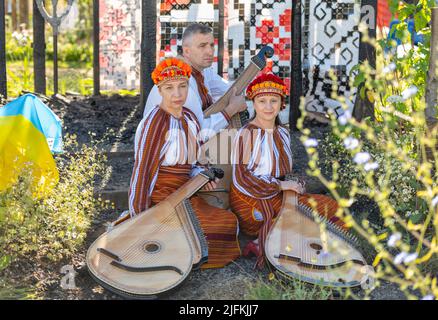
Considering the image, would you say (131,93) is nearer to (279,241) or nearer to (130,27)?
(130,27)

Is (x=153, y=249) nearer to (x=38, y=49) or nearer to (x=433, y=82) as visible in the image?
(x=433, y=82)

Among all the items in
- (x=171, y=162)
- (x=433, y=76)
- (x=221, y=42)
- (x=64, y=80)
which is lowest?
(x=171, y=162)

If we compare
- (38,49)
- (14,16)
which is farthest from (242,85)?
(14,16)

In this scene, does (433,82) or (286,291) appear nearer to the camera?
(286,291)

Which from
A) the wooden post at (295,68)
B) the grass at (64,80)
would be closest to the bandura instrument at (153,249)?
the wooden post at (295,68)

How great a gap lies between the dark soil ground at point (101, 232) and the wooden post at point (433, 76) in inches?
32.1

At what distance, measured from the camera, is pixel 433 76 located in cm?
440

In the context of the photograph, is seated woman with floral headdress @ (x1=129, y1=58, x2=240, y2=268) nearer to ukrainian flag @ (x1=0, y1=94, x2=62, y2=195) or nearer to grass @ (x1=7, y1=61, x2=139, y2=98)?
ukrainian flag @ (x1=0, y1=94, x2=62, y2=195)

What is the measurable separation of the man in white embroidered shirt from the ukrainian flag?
0.66m

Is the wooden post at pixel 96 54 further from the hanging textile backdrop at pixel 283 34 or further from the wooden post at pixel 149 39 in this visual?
the wooden post at pixel 149 39

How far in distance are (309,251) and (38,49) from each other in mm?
4451

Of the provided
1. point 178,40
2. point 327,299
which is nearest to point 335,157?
point 178,40

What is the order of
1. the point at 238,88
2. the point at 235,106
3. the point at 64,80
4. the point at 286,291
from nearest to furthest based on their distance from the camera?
the point at 286,291 → the point at 235,106 → the point at 238,88 → the point at 64,80

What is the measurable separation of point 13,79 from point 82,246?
4.43 meters
